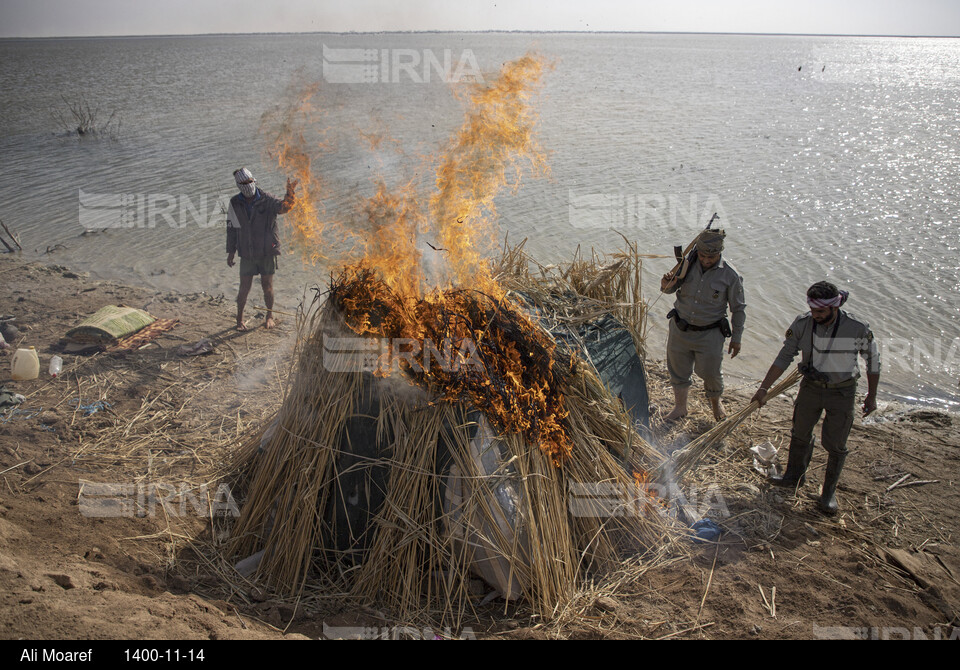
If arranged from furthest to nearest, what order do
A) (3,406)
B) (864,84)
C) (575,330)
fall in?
(864,84) → (3,406) → (575,330)

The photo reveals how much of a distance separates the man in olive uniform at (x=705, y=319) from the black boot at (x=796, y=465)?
98 cm

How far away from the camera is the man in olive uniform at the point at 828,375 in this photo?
167 inches

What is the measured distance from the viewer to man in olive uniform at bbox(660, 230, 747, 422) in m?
5.22

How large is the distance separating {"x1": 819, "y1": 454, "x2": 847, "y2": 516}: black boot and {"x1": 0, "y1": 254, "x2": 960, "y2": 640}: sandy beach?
0.28 ft

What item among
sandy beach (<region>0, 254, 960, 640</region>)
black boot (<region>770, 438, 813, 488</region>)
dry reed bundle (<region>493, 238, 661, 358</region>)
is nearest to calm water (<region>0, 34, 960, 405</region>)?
dry reed bundle (<region>493, 238, 661, 358</region>)

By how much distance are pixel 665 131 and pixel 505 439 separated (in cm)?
1903

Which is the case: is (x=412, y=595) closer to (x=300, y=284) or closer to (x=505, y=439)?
(x=505, y=439)

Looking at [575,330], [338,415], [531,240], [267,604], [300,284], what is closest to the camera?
[267,604]

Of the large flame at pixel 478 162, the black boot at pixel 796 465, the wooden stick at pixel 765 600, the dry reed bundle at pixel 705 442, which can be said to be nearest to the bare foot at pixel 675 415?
the dry reed bundle at pixel 705 442

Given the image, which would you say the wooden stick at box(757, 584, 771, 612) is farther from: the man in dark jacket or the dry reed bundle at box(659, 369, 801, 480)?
the man in dark jacket

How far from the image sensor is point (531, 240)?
1138cm

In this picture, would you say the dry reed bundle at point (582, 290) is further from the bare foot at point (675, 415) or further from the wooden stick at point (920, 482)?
the wooden stick at point (920, 482)

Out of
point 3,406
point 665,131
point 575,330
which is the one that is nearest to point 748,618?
point 575,330

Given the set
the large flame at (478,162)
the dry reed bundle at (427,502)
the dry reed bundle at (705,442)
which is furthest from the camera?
the dry reed bundle at (705,442)
